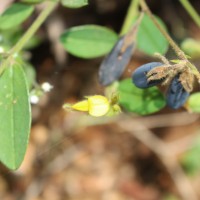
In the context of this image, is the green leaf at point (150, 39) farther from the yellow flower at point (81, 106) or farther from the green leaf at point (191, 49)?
the yellow flower at point (81, 106)

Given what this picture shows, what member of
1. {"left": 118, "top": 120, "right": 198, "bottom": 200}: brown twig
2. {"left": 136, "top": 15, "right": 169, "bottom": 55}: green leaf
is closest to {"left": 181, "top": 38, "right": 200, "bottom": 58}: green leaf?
{"left": 136, "top": 15, "right": 169, "bottom": 55}: green leaf

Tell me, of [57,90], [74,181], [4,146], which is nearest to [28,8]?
[4,146]

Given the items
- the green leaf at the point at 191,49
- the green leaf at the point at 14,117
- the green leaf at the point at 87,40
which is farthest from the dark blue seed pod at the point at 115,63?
the green leaf at the point at 14,117

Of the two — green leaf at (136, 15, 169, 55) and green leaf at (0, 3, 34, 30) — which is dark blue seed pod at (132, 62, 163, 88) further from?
green leaf at (0, 3, 34, 30)

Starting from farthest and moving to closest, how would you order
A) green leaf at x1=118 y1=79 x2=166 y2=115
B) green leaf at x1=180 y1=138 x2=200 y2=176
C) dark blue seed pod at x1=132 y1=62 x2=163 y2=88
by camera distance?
green leaf at x1=180 y1=138 x2=200 y2=176
green leaf at x1=118 y1=79 x2=166 y2=115
dark blue seed pod at x1=132 y1=62 x2=163 y2=88

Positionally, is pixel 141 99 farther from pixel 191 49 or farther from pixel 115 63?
pixel 191 49

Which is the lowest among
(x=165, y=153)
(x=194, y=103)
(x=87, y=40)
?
(x=165, y=153)

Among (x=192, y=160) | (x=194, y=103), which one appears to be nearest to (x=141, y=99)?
(x=194, y=103)

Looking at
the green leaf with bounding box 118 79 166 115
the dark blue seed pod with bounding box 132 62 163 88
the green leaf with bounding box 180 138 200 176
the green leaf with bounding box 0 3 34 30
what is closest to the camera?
the dark blue seed pod with bounding box 132 62 163 88
